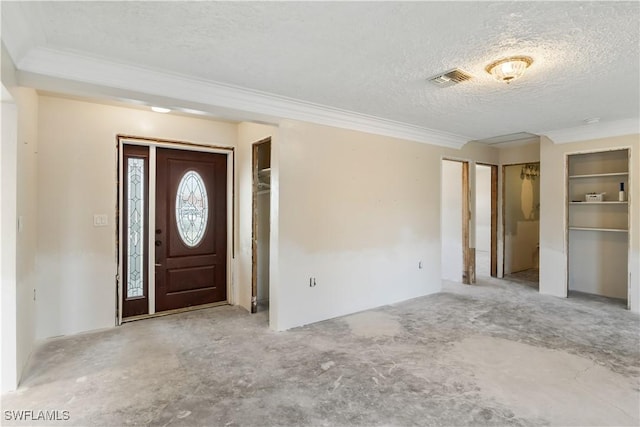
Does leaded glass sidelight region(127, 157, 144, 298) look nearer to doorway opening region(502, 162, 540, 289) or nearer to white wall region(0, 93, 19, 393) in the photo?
white wall region(0, 93, 19, 393)

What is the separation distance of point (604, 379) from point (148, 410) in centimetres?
343

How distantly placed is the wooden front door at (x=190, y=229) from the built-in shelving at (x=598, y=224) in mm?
5323

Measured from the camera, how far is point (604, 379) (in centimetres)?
262

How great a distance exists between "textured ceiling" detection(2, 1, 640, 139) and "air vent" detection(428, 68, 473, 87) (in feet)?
0.26

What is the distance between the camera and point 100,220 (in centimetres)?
373

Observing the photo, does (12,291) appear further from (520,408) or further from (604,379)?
(604,379)

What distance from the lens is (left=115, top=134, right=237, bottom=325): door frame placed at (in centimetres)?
383

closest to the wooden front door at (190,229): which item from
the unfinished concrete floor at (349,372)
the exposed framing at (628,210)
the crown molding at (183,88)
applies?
the unfinished concrete floor at (349,372)

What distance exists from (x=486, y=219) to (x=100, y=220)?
7474mm

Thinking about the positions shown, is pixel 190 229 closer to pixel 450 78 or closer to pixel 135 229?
pixel 135 229

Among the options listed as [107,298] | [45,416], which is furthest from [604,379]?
[107,298]

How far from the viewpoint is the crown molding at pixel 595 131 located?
14.5 ft

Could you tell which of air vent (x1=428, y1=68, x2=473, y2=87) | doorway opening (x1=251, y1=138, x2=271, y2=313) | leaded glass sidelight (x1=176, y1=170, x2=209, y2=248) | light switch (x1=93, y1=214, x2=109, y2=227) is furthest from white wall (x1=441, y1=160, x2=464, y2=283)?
light switch (x1=93, y1=214, x2=109, y2=227)

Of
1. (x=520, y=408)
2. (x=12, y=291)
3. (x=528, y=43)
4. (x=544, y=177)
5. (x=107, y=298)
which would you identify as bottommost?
(x=520, y=408)
